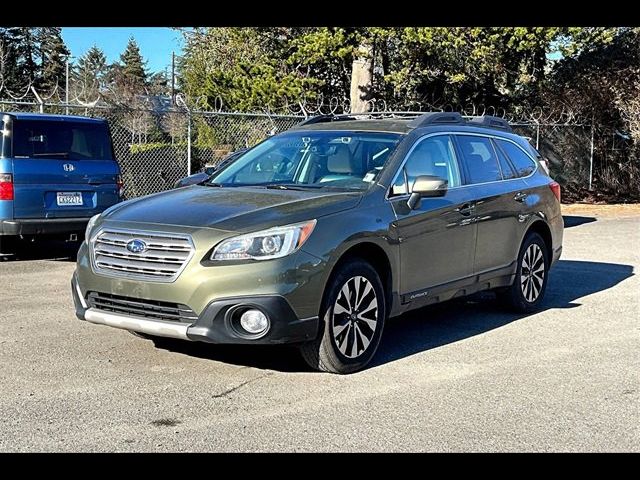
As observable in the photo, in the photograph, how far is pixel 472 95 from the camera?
74.2ft

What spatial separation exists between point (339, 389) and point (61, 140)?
637cm

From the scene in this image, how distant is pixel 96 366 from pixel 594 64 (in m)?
19.8

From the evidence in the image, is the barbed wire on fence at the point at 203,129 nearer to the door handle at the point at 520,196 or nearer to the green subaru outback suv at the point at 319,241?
the door handle at the point at 520,196

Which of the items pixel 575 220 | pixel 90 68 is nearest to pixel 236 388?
pixel 575 220

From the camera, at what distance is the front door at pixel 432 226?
5988 mm

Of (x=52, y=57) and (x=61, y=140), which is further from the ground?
(x=52, y=57)

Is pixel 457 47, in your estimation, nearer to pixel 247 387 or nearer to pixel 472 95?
pixel 472 95

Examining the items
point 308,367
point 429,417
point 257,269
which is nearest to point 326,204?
point 257,269

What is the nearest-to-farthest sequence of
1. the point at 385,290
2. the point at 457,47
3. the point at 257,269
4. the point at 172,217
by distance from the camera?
the point at 257,269 → the point at 172,217 → the point at 385,290 → the point at 457,47

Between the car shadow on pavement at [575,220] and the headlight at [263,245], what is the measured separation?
11991mm

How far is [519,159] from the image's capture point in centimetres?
791

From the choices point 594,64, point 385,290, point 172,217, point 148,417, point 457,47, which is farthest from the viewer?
point 594,64

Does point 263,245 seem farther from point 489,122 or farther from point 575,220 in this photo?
point 575,220
